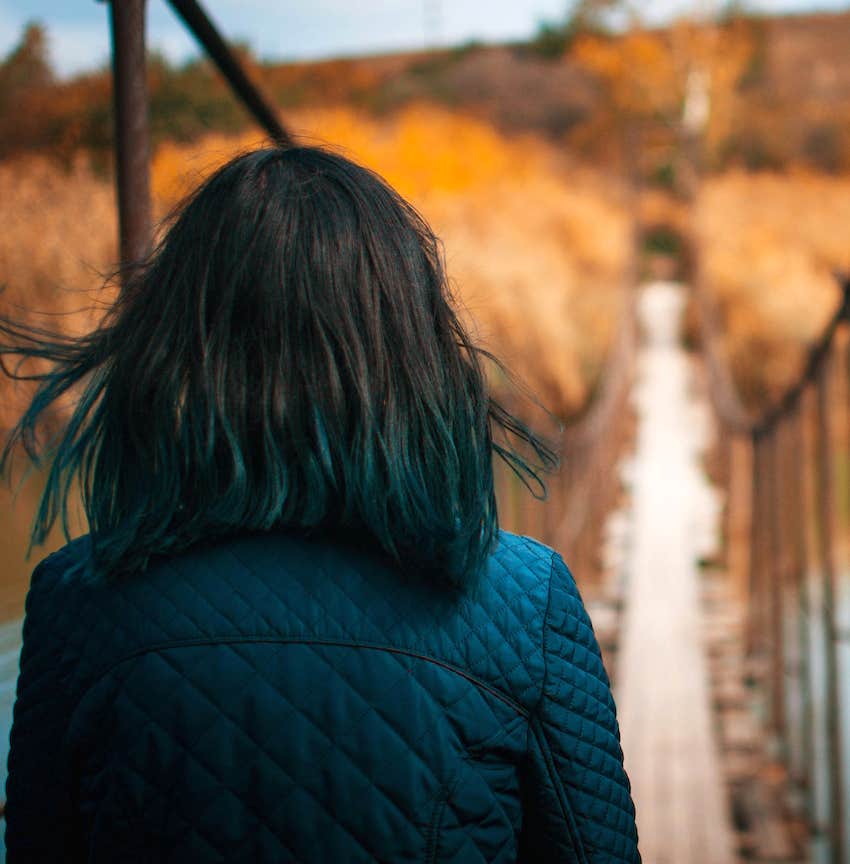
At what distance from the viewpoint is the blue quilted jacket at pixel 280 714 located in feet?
1.92

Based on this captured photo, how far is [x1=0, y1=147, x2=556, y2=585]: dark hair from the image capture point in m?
0.62

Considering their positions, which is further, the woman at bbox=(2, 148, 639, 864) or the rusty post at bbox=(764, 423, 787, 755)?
the rusty post at bbox=(764, 423, 787, 755)

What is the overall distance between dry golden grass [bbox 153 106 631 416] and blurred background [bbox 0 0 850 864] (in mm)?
64

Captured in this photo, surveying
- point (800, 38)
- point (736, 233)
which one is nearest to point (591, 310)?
point (736, 233)

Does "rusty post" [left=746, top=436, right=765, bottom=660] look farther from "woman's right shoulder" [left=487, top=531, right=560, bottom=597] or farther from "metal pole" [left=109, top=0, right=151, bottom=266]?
"woman's right shoulder" [left=487, top=531, right=560, bottom=597]

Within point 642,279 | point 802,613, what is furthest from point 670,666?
point 642,279

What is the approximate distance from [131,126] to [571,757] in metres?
0.77

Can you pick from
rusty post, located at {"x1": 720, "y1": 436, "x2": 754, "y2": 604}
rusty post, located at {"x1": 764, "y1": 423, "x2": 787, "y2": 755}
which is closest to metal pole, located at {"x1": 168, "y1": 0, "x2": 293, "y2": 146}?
rusty post, located at {"x1": 764, "y1": 423, "x2": 787, "y2": 755}

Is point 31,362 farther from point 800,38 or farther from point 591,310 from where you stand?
point 800,38

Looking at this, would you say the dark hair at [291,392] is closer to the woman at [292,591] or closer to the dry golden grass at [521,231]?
the woman at [292,591]

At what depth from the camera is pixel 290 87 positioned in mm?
10992

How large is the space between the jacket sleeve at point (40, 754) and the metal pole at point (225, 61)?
0.59 m

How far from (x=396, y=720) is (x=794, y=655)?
4.24m

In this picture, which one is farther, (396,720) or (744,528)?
(744,528)
